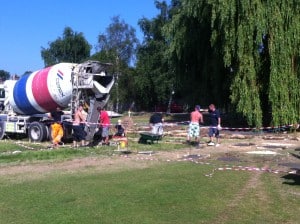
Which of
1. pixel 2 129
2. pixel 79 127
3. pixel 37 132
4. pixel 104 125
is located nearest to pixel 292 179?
pixel 104 125

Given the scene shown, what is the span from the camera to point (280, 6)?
87.9ft

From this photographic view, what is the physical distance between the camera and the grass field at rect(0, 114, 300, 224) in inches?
332

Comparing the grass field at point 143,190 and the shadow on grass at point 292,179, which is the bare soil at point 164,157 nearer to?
the grass field at point 143,190

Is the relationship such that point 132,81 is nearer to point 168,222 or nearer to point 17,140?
point 17,140

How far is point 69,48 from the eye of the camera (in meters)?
85.2

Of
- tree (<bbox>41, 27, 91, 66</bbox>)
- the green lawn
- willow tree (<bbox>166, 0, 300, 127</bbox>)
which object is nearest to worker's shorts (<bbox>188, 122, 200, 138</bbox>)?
willow tree (<bbox>166, 0, 300, 127</bbox>)

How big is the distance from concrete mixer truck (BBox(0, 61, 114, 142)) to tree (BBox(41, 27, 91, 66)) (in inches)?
2431

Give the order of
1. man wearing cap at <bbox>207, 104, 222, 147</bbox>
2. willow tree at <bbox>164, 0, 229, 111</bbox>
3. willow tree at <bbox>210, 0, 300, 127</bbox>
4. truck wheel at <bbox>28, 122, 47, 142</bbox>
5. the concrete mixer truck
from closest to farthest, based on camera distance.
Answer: man wearing cap at <bbox>207, 104, 222, 147</bbox> < the concrete mixer truck < truck wheel at <bbox>28, 122, 47, 142</bbox> < willow tree at <bbox>210, 0, 300, 127</bbox> < willow tree at <bbox>164, 0, 229, 111</bbox>

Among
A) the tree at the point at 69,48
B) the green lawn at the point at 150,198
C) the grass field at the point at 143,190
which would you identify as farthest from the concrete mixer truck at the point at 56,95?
the tree at the point at 69,48

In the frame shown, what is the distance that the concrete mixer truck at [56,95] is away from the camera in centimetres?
2167

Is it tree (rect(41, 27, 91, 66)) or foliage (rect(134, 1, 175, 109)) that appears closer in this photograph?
foliage (rect(134, 1, 175, 109))

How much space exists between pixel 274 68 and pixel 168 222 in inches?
787

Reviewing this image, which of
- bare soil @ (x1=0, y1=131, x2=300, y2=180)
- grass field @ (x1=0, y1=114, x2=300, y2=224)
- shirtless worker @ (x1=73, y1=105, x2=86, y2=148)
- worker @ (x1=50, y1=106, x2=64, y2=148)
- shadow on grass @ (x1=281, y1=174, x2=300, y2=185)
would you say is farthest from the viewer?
worker @ (x1=50, y1=106, x2=64, y2=148)

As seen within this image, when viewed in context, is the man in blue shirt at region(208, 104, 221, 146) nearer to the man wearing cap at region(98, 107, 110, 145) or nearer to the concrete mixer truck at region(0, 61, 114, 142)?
the man wearing cap at region(98, 107, 110, 145)
